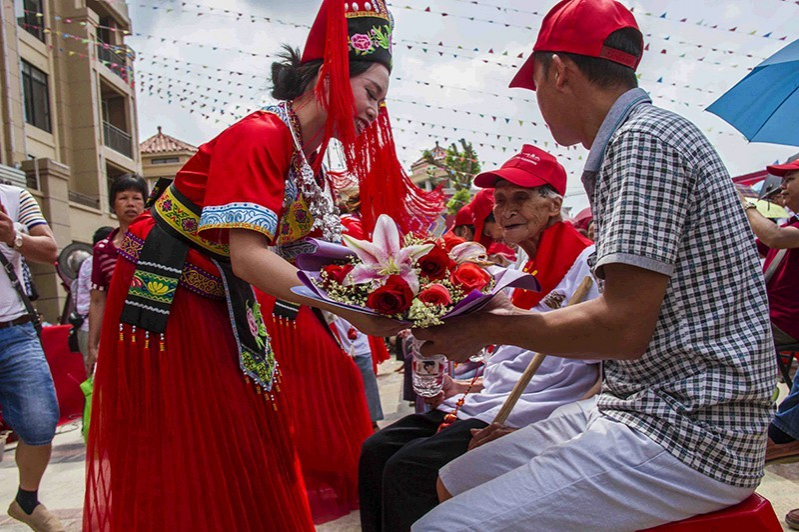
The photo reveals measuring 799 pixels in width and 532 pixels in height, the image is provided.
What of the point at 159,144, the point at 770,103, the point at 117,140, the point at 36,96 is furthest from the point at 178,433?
the point at 159,144

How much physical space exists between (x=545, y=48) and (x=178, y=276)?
1.29m

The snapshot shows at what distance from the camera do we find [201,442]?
1.94m

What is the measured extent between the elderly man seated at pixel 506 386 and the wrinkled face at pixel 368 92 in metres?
0.75

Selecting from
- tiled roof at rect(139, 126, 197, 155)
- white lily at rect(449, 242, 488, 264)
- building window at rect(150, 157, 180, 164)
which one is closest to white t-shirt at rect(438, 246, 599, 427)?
white lily at rect(449, 242, 488, 264)

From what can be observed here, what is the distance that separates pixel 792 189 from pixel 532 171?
2.06 metres

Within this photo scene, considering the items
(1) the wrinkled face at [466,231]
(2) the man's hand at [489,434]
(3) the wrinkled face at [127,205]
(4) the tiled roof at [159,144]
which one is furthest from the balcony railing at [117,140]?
(2) the man's hand at [489,434]

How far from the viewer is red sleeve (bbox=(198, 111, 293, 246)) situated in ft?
5.54

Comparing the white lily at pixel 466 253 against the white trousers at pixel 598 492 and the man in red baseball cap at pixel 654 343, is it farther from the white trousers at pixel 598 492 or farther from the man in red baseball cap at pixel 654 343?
the white trousers at pixel 598 492

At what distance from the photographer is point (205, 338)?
2.01 metres

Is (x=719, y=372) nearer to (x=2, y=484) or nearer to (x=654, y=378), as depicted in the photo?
(x=654, y=378)

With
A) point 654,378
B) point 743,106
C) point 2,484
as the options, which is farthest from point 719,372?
point 2,484

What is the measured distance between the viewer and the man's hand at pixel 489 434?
1.95m

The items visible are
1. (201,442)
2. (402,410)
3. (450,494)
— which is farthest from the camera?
(402,410)

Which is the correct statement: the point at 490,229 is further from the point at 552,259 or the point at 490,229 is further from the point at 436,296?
the point at 436,296
